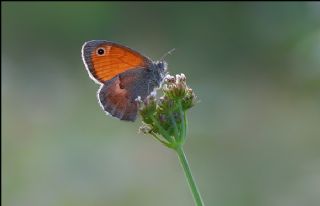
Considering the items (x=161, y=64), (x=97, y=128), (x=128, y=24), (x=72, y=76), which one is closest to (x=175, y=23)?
(x=128, y=24)

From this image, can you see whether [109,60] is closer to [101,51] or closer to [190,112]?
[101,51]

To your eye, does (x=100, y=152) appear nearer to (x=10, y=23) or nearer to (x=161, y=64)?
(x=161, y=64)

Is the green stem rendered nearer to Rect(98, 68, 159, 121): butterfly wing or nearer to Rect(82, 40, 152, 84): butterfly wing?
Rect(98, 68, 159, 121): butterfly wing

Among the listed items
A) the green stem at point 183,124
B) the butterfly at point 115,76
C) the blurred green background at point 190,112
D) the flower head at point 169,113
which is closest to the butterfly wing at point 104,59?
the butterfly at point 115,76

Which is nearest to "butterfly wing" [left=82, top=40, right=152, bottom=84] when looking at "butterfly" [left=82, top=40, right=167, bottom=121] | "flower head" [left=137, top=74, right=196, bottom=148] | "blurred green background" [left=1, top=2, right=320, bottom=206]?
"butterfly" [left=82, top=40, right=167, bottom=121]

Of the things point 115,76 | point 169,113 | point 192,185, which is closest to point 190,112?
point 115,76

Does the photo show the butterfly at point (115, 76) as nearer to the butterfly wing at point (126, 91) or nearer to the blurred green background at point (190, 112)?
the butterfly wing at point (126, 91)
